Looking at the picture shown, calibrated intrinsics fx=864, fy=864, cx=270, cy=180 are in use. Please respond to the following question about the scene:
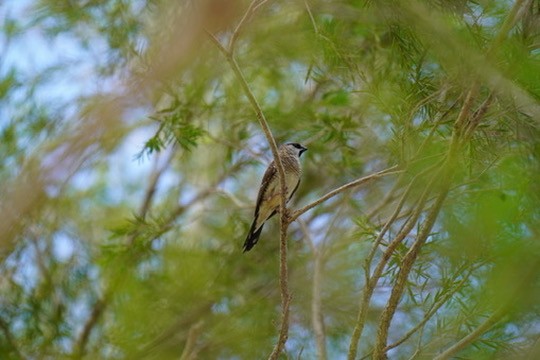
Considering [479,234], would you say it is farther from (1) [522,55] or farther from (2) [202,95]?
(2) [202,95]

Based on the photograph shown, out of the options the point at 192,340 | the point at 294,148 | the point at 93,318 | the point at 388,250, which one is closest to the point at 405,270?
the point at 388,250

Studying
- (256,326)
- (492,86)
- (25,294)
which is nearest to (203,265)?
(256,326)

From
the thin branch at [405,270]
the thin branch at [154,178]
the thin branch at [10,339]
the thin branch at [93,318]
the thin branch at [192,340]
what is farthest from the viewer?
the thin branch at [154,178]

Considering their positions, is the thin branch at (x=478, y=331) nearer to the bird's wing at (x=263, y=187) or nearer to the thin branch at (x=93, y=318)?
the bird's wing at (x=263, y=187)

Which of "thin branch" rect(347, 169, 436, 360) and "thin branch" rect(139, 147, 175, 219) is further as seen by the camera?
"thin branch" rect(139, 147, 175, 219)

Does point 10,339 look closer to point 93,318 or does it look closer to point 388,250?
point 93,318

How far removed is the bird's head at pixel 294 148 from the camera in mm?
5520

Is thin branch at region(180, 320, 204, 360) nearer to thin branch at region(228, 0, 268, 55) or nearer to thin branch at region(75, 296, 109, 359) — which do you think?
thin branch at region(75, 296, 109, 359)

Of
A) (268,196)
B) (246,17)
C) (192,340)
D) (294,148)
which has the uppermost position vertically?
(294,148)

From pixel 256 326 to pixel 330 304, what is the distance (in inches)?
20.3

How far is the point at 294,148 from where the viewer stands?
5.60 meters

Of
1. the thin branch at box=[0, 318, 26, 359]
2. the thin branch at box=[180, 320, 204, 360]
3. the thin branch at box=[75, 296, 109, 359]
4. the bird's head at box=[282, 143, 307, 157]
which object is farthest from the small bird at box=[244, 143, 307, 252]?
the thin branch at box=[0, 318, 26, 359]

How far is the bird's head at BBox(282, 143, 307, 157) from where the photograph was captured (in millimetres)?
5520

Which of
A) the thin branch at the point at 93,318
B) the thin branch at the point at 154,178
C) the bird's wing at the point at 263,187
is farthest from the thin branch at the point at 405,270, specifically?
the thin branch at the point at 154,178
